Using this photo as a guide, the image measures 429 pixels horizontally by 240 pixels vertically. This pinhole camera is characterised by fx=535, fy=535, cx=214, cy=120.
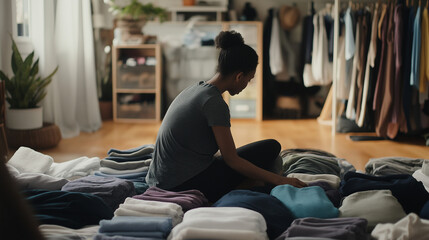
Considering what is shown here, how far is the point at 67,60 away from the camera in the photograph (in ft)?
16.8

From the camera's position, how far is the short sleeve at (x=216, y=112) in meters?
2.29

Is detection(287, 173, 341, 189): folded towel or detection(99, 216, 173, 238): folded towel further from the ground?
detection(99, 216, 173, 238): folded towel

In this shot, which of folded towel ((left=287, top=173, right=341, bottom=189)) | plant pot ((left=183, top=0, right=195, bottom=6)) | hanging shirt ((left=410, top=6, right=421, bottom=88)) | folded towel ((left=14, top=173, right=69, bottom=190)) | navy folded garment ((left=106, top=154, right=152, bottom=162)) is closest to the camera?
folded towel ((left=14, top=173, right=69, bottom=190))

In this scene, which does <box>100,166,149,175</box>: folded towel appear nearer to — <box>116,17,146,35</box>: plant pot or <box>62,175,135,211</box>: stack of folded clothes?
<box>62,175,135,211</box>: stack of folded clothes

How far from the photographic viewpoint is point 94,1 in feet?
20.3

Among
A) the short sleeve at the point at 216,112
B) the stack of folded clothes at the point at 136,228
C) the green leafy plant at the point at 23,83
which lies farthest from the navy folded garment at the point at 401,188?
the green leafy plant at the point at 23,83

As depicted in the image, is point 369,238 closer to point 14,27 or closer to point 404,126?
point 404,126

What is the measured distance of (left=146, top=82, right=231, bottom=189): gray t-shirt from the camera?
7.70ft

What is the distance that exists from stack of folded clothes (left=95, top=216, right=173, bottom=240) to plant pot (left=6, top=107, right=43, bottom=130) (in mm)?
2644

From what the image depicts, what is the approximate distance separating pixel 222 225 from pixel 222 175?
75 cm

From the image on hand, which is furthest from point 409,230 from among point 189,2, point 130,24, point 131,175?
point 189,2

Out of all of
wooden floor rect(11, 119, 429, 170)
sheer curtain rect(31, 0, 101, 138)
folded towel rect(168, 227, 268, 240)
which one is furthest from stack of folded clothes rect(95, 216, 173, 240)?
sheer curtain rect(31, 0, 101, 138)

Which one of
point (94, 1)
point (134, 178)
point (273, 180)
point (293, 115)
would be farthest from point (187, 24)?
point (273, 180)

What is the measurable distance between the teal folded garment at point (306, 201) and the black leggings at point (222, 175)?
348 mm
